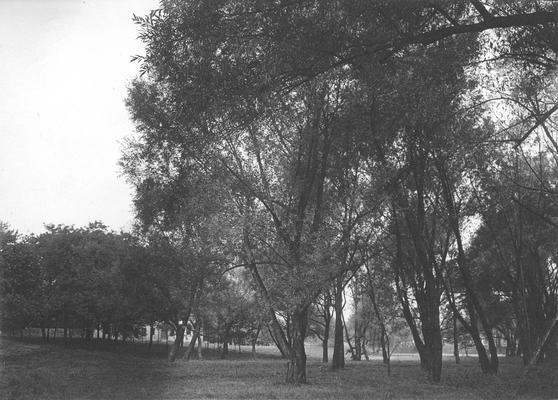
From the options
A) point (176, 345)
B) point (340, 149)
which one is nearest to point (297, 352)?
point (340, 149)

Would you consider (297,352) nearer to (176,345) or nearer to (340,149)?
(340,149)

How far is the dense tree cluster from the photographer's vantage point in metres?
9.70

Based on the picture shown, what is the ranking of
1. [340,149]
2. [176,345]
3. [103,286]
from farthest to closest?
[103,286] < [176,345] < [340,149]

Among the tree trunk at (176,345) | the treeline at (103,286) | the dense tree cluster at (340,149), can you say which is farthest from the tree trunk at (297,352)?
the tree trunk at (176,345)

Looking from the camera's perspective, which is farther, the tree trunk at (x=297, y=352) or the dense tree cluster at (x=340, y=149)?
the tree trunk at (x=297, y=352)

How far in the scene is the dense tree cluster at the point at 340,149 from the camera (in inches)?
382

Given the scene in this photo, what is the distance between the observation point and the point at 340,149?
2362 cm

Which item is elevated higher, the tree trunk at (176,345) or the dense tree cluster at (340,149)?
the dense tree cluster at (340,149)

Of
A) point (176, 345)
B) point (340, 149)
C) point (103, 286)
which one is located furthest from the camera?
point (103, 286)

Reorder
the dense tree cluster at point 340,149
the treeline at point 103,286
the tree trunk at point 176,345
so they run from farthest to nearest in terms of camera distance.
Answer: the tree trunk at point 176,345
the treeline at point 103,286
the dense tree cluster at point 340,149

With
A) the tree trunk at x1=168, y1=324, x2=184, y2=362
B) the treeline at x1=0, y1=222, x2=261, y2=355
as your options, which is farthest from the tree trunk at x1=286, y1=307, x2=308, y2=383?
the tree trunk at x1=168, y1=324, x2=184, y2=362

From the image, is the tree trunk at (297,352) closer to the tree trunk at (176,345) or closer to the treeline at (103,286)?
the treeline at (103,286)

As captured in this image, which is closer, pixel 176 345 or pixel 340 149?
pixel 340 149

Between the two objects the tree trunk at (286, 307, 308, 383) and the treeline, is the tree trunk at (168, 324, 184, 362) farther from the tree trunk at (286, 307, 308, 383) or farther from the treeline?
the tree trunk at (286, 307, 308, 383)
